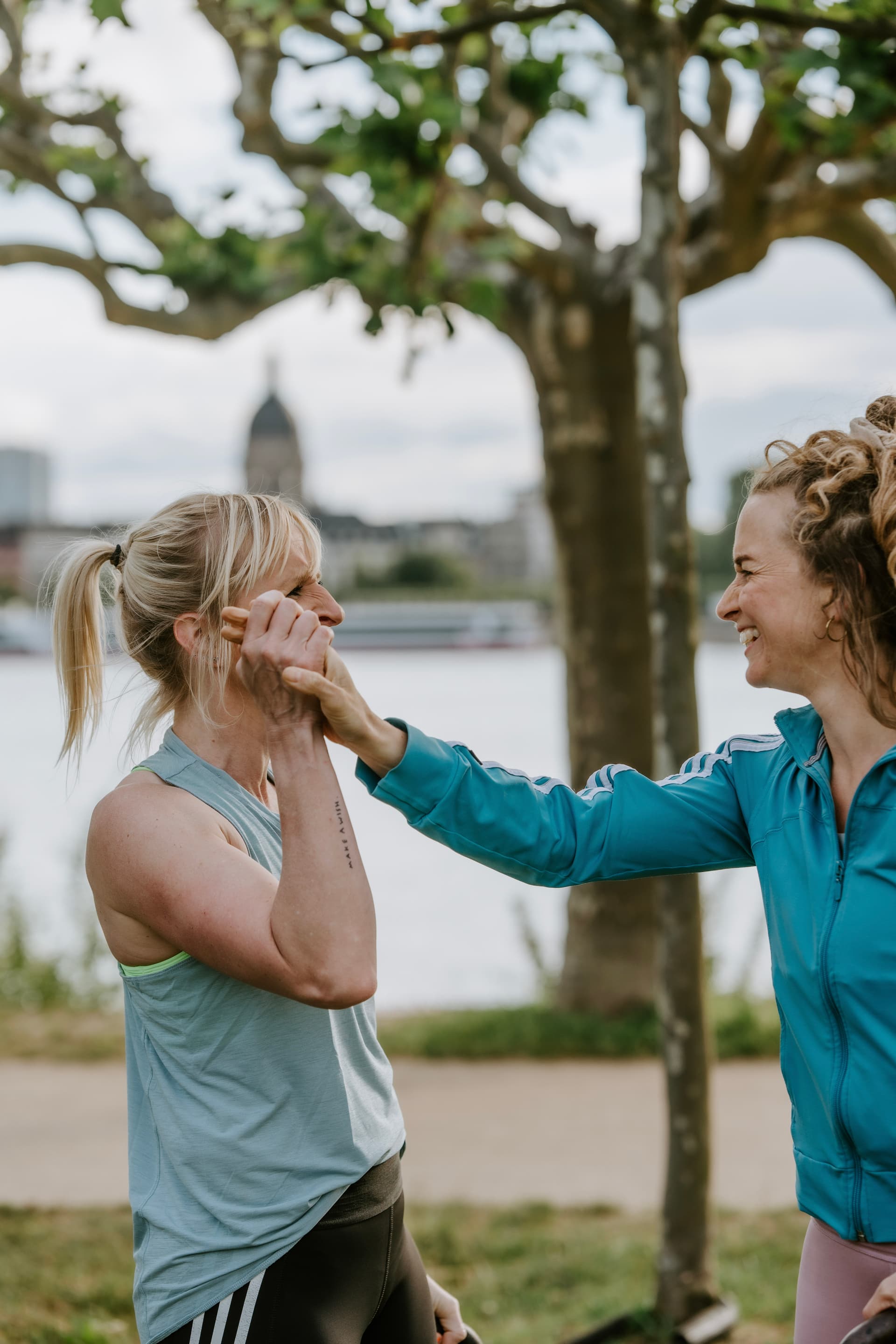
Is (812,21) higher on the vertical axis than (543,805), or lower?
higher

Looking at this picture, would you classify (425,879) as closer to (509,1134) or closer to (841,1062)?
(509,1134)

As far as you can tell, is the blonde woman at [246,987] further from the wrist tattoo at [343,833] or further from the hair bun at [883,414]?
the hair bun at [883,414]

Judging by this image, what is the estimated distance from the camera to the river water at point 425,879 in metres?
7.57

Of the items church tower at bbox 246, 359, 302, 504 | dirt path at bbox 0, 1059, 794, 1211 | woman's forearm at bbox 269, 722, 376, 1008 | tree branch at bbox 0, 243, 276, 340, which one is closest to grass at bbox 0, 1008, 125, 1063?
dirt path at bbox 0, 1059, 794, 1211

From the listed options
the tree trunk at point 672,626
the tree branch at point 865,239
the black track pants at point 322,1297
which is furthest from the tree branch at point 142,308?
the black track pants at point 322,1297

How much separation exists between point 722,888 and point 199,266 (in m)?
4.47

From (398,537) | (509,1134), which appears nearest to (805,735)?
(509,1134)

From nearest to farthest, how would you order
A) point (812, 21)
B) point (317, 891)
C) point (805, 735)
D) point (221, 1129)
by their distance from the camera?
point (317, 891) → point (221, 1129) → point (805, 735) → point (812, 21)

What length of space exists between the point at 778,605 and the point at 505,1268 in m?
3.17

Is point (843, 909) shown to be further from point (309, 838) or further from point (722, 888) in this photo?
point (722, 888)

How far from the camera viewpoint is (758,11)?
10.3 feet

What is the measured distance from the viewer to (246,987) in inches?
65.4

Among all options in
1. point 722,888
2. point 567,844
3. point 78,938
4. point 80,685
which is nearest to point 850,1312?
point 567,844

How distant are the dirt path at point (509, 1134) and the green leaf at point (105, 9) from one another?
3.99 metres
